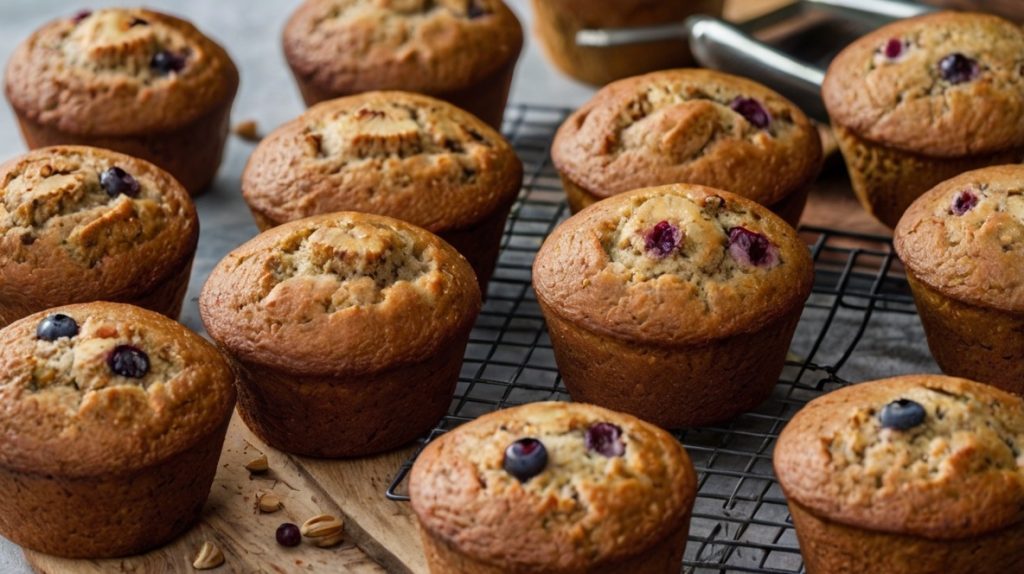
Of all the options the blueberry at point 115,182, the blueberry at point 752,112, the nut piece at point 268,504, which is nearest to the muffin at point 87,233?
the blueberry at point 115,182

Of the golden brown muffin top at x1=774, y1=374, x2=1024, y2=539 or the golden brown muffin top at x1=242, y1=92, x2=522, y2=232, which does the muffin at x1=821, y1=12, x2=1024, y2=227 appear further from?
the golden brown muffin top at x1=774, y1=374, x2=1024, y2=539

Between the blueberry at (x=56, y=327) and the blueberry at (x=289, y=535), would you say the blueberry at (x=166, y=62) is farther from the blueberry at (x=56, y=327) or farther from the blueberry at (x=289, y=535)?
the blueberry at (x=289, y=535)

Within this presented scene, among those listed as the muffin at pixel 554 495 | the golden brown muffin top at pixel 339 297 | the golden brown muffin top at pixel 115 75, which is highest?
the muffin at pixel 554 495

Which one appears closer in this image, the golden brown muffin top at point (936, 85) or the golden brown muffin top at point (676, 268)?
the golden brown muffin top at point (676, 268)

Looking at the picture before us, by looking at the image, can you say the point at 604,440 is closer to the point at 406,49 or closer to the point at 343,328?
the point at 343,328

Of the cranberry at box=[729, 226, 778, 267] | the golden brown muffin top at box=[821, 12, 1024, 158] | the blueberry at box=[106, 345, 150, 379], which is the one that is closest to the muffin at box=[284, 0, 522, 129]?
the golden brown muffin top at box=[821, 12, 1024, 158]

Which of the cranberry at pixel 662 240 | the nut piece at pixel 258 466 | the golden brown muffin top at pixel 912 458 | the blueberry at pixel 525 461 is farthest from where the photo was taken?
the nut piece at pixel 258 466
